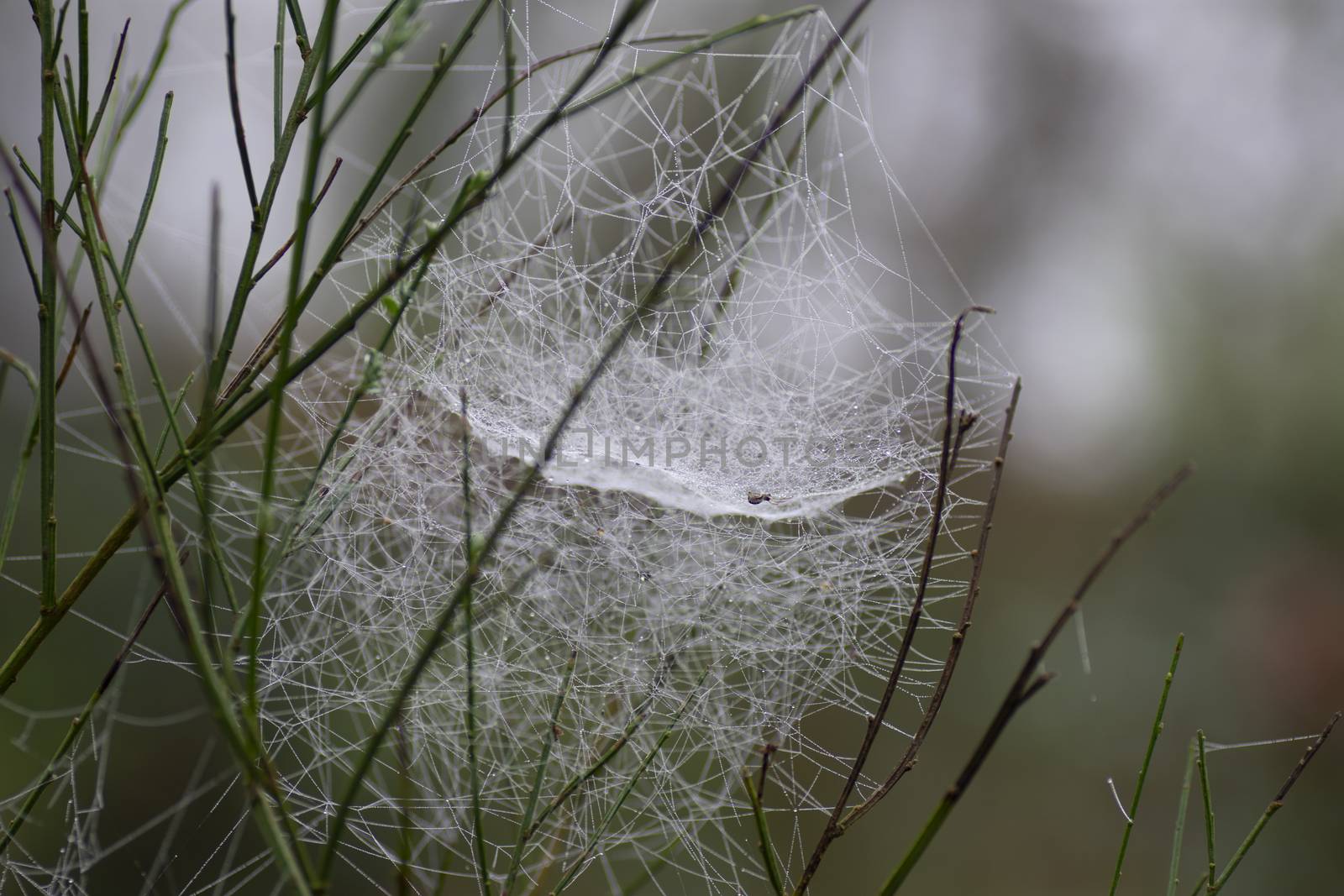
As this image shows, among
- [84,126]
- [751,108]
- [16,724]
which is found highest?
[751,108]

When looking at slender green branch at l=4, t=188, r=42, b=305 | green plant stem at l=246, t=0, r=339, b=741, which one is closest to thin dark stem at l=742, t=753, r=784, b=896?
green plant stem at l=246, t=0, r=339, b=741

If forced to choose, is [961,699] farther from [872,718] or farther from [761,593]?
[872,718]

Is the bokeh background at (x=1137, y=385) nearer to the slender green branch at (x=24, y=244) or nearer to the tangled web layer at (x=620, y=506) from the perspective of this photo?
the tangled web layer at (x=620, y=506)

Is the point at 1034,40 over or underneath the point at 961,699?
over

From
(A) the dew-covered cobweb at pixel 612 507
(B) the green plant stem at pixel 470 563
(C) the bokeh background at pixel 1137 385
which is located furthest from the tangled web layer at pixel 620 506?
(C) the bokeh background at pixel 1137 385

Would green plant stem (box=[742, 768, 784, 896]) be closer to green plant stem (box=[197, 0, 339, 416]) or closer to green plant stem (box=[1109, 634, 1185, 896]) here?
green plant stem (box=[1109, 634, 1185, 896])

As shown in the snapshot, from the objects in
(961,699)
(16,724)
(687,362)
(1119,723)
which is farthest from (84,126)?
(1119,723)

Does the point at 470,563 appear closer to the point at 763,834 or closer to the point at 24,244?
the point at 763,834
